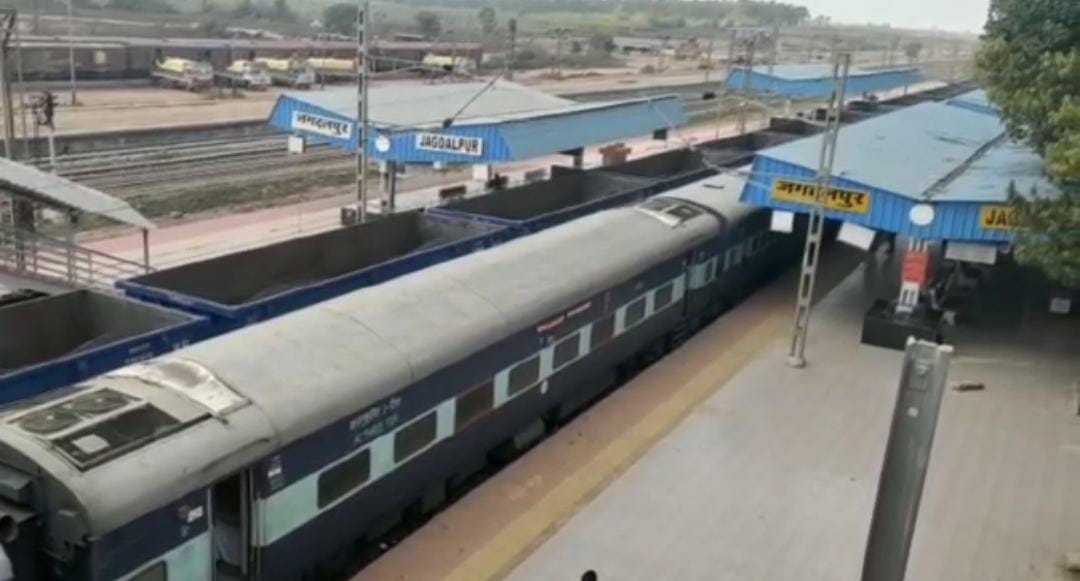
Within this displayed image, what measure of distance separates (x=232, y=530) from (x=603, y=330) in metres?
8.93

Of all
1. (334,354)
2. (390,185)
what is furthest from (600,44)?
(334,354)

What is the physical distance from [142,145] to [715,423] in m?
31.8

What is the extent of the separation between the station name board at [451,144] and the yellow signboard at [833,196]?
8.86 metres

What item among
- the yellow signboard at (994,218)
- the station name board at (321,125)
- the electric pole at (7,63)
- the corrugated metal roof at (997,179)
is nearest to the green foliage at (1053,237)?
the corrugated metal roof at (997,179)

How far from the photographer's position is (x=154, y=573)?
879cm

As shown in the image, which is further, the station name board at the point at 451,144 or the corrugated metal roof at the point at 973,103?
the corrugated metal roof at the point at 973,103

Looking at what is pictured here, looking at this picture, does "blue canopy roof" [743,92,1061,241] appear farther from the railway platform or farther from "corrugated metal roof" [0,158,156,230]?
"corrugated metal roof" [0,158,156,230]

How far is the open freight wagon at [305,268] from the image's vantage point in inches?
525

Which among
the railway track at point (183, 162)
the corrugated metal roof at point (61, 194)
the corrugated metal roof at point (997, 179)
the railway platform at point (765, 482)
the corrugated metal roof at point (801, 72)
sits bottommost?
the railway platform at point (765, 482)

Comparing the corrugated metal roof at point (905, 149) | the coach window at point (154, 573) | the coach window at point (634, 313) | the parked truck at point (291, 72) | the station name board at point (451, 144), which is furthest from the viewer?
the parked truck at point (291, 72)

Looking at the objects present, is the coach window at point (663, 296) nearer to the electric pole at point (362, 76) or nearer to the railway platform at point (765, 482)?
the railway platform at point (765, 482)

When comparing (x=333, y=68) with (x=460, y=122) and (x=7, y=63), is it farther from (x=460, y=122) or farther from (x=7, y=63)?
(x=7, y=63)

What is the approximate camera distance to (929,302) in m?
24.4

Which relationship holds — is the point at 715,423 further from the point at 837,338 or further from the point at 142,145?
the point at 142,145
